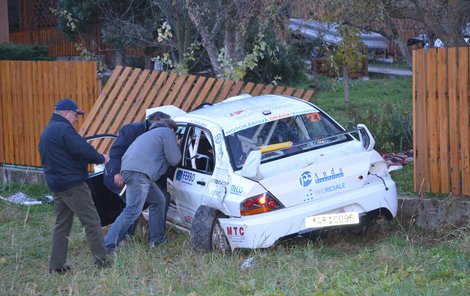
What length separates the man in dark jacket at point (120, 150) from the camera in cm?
869

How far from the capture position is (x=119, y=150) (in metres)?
8.83

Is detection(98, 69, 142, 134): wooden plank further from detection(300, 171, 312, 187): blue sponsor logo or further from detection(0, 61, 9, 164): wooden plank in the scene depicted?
detection(300, 171, 312, 187): blue sponsor logo

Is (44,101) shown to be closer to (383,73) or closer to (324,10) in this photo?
(324,10)

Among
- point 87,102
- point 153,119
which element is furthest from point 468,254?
point 87,102

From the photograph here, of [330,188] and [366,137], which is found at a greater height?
[366,137]

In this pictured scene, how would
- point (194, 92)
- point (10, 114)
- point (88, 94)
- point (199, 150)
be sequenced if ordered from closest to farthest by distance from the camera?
1. point (199, 150)
2. point (194, 92)
3. point (88, 94)
4. point (10, 114)

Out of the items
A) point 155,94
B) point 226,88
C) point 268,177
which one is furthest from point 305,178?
point 155,94

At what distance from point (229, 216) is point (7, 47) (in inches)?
560

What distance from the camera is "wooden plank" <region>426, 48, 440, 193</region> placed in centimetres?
917

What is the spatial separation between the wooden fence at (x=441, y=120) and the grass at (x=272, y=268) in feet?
2.61

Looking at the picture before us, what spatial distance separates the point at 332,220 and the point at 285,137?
51.3 inches

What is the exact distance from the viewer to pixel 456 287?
19.6 feet

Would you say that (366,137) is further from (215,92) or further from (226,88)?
(215,92)

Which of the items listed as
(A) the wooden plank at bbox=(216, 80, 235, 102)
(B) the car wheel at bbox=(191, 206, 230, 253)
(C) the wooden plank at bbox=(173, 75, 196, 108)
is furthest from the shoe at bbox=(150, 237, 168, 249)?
(C) the wooden plank at bbox=(173, 75, 196, 108)
